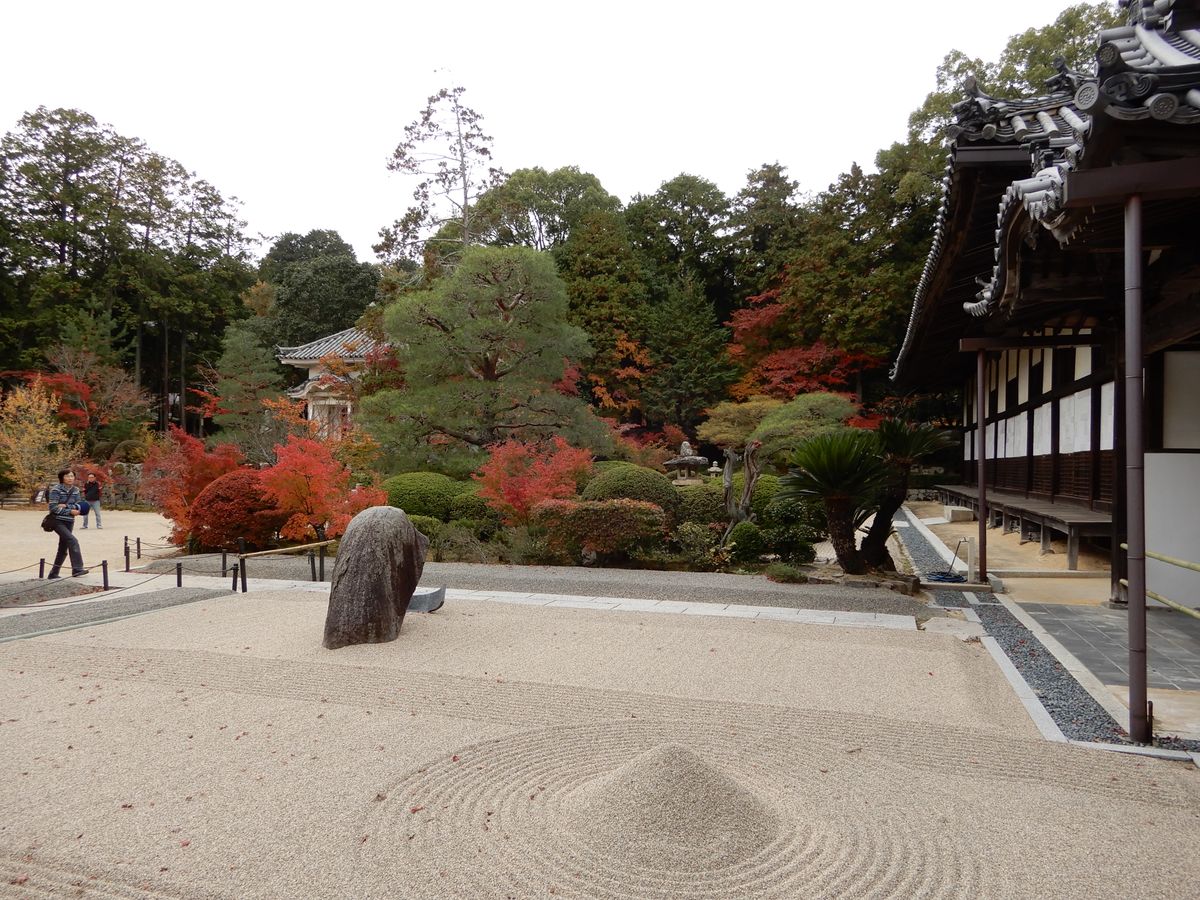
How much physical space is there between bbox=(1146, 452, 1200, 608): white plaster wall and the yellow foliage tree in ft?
90.5

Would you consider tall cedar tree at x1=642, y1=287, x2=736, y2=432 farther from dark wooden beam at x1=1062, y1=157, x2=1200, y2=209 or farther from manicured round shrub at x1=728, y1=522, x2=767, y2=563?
dark wooden beam at x1=1062, y1=157, x2=1200, y2=209

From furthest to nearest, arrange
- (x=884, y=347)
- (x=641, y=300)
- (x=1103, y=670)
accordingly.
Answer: (x=641, y=300) → (x=884, y=347) → (x=1103, y=670)

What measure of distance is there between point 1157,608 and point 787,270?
797 inches

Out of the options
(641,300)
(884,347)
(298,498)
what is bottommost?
(298,498)

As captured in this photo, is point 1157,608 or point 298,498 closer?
point 1157,608

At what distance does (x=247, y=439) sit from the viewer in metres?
24.0

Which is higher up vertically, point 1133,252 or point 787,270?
point 787,270

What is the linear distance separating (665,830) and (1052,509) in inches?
420

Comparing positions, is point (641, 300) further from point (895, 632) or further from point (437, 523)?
point (895, 632)

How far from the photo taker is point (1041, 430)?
532 inches

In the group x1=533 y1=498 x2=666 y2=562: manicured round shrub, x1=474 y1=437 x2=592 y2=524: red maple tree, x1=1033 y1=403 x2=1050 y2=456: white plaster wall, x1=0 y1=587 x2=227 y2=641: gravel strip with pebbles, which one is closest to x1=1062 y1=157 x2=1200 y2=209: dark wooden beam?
x1=533 y1=498 x2=666 y2=562: manicured round shrub

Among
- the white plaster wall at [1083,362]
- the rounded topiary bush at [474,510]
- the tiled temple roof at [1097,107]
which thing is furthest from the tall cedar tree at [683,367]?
the tiled temple roof at [1097,107]

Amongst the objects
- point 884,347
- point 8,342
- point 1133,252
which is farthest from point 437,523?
point 8,342

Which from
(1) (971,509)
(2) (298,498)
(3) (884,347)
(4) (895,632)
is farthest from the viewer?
(3) (884,347)
